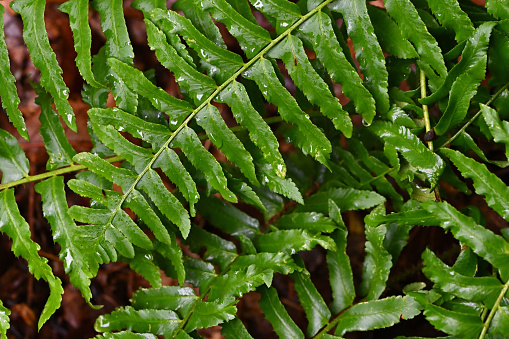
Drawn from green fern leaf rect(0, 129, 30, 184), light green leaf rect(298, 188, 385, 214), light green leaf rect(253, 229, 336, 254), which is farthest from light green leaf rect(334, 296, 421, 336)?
green fern leaf rect(0, 129, 30, 184)

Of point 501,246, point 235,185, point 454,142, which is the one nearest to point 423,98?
point 454,142

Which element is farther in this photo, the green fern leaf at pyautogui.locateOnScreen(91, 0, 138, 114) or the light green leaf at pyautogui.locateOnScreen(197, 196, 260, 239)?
the light green leaf at pyautogui.locateOnScreen(197, 196, 260, 239)

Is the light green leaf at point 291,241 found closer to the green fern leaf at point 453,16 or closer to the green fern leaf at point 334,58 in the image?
the green fern leaf at point 334,58

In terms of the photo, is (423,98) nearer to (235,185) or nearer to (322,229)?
(322,229)

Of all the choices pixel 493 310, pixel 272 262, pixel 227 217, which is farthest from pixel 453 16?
pixel 227 217

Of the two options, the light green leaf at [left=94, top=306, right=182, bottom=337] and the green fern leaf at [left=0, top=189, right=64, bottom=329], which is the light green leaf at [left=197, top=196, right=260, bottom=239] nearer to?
the light green leaf at [left=94, top=306, right=182, bottom=337]
